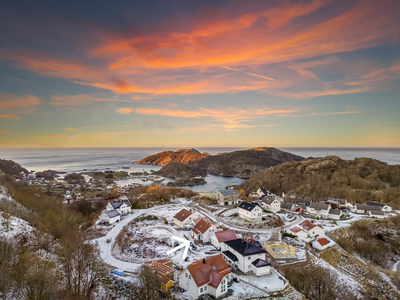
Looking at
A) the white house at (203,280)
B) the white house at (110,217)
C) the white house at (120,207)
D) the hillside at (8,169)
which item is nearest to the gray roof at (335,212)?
the white house at (203,280)

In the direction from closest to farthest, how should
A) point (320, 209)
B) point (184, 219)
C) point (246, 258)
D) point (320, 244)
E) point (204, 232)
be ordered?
1. point (246, 258)
2. point (204, 232)
3. point (320, 244)
4. point (184, 219)
5. point (320, 209)

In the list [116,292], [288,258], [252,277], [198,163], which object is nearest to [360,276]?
[288,258]

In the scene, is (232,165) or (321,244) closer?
(321,244)

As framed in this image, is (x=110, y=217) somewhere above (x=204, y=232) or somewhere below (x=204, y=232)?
below

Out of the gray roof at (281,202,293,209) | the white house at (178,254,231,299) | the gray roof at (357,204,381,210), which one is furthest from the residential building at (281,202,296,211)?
the white house at (178,254,231,299)

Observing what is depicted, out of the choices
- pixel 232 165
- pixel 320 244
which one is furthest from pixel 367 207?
pixel 232 165

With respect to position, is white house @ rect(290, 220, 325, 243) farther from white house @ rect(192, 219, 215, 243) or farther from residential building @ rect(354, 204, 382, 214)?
residential building @ rect(354, 204, 382, 214)

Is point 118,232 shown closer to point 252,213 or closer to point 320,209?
point 252,213
